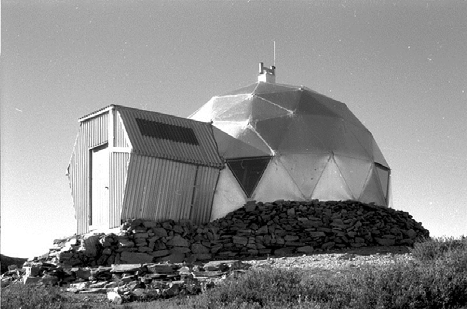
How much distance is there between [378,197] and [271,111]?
5310 mm

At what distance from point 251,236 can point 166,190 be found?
124 inches

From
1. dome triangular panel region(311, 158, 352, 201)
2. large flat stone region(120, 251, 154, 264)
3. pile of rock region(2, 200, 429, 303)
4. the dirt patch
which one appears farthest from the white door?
dome triangular panel region(311, 158, 352, 201)

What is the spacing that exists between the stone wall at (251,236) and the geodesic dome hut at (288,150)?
1.95ft

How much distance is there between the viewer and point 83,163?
23719mm

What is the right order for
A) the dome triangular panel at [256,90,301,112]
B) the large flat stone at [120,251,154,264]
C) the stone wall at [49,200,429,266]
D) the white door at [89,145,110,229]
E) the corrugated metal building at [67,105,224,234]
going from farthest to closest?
the dome triangular panel at [256,90,301,112], the white door at [89,145,110,229], the corrugated metal building at [67,105,224,234], the stone wall at [49,200,429,266], the large flat stone at [120,251,154,264]

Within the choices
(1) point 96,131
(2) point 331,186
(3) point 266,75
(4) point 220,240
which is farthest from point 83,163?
(3) point 266,75

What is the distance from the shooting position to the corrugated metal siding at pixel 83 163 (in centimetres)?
2319

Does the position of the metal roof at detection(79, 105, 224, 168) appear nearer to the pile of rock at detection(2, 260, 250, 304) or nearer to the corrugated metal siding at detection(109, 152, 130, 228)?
the corrugated metal siding at detection(109, 152, 130, 228)

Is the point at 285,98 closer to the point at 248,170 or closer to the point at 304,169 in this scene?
the point at 304,169

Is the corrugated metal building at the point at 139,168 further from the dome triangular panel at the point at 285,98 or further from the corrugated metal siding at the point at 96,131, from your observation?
the dome triangular panel at the point at 285,98

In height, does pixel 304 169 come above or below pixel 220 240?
above

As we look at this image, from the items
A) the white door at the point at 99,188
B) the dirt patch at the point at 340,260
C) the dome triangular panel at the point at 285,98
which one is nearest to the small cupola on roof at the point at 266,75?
the dome triangular panel at the point at 285,98

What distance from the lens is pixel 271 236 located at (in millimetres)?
22828

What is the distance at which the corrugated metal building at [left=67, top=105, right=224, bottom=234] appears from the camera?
21.8 meters
